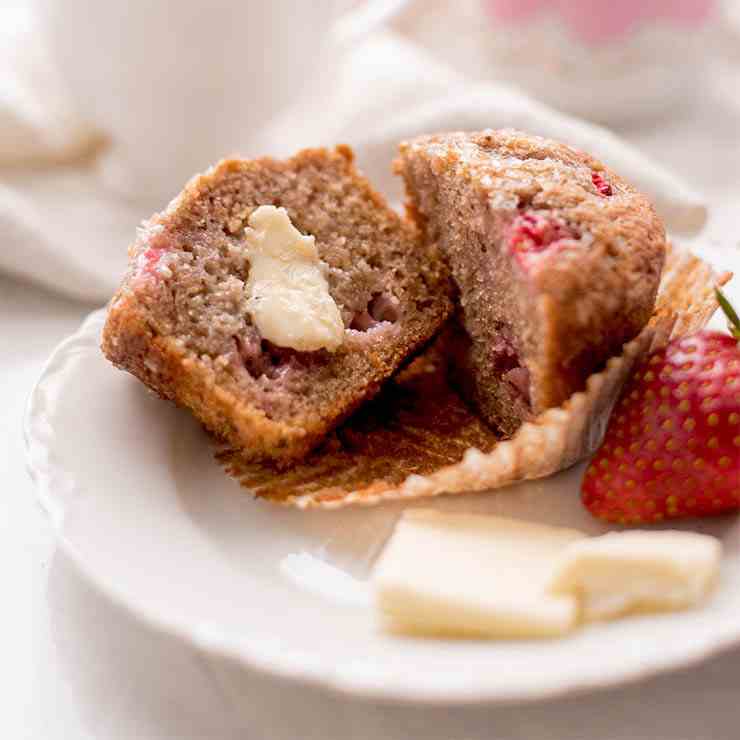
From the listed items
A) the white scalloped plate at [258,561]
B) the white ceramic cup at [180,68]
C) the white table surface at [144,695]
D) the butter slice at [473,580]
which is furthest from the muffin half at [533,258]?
the white ceramic cup at [180,68]

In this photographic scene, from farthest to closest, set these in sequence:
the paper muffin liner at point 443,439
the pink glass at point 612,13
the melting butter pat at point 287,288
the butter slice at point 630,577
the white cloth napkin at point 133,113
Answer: the pink glass at point 612,13 → the white cloth napkin at point 133,113 → the melting butter pat at point 287,288 → the paper muffin liner at point 443,439 → the butter slice at point 630,577

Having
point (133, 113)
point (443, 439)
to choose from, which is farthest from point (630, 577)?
point (133, 113)

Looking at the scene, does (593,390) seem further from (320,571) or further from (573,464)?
(320,571)

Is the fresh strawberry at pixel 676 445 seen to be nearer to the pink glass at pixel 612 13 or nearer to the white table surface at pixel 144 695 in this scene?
the white table surface at pixel 144 695

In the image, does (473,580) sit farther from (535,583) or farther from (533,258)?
(533,258)

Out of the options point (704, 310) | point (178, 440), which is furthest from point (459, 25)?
point (178, 440)
